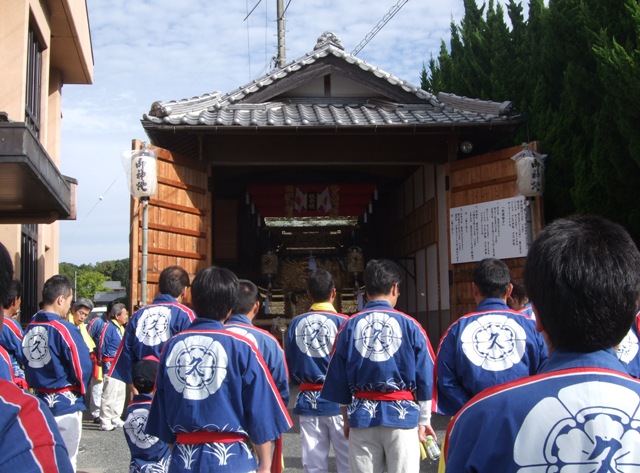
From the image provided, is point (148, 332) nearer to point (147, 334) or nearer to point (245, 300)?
point (147, 334)

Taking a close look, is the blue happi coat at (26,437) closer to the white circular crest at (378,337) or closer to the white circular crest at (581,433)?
the white circular crest at (581,433)

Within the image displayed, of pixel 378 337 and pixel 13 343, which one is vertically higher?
pixel 378 337

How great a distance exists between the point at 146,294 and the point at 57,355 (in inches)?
155

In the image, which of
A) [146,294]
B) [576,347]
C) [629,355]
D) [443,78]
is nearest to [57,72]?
[146,294]

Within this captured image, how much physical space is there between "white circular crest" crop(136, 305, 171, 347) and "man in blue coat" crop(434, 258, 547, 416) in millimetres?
2551

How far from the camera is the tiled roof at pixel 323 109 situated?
10.8 metres

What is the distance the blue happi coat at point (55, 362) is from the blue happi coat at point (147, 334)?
0.37 metres

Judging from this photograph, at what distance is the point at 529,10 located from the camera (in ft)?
41.5

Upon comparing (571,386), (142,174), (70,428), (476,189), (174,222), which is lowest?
(70,428)

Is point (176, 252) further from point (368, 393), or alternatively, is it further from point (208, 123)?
point (368, 393)

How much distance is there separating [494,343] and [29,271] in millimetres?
8720

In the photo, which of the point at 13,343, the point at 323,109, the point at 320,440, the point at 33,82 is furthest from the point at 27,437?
the point at 323,109

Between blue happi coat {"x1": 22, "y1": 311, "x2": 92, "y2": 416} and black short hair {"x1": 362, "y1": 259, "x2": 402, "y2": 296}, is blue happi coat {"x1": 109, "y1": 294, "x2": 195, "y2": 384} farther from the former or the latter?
black short hair {"x1": 362, "y1": 259, "x2": 402, "y2": 296}

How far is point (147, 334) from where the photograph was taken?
6176 mm
